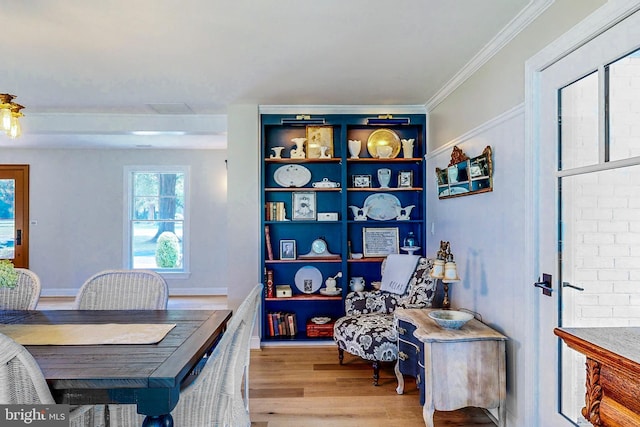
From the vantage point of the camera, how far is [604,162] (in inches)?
65.1

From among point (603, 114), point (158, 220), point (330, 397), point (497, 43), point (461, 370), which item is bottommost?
point (330, 397)

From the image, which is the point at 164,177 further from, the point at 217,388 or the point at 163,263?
the point at 217,388

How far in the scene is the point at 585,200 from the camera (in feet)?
5.95

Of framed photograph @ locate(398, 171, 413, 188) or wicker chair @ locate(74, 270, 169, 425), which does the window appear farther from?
wicker chair @ locate(74, 270, 169, 425)

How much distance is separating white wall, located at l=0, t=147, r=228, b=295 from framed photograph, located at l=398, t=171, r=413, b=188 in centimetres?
327

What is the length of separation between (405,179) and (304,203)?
3.62 ft

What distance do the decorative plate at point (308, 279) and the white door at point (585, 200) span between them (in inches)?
97.5

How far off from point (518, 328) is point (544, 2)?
176 cm

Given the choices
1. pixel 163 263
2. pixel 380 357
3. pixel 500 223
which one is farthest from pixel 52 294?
pixel 500 223

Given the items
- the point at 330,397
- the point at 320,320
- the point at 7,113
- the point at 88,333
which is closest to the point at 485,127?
the point at 330,397

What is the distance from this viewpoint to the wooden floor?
2.59 m

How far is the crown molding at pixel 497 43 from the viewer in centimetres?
211

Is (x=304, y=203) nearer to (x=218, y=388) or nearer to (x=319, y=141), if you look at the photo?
(x=319, y=141)

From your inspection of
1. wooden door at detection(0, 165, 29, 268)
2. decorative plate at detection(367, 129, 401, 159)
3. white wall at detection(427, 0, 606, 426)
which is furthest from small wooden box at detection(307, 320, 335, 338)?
wooden door at detection(0, 165, 29, 268)
